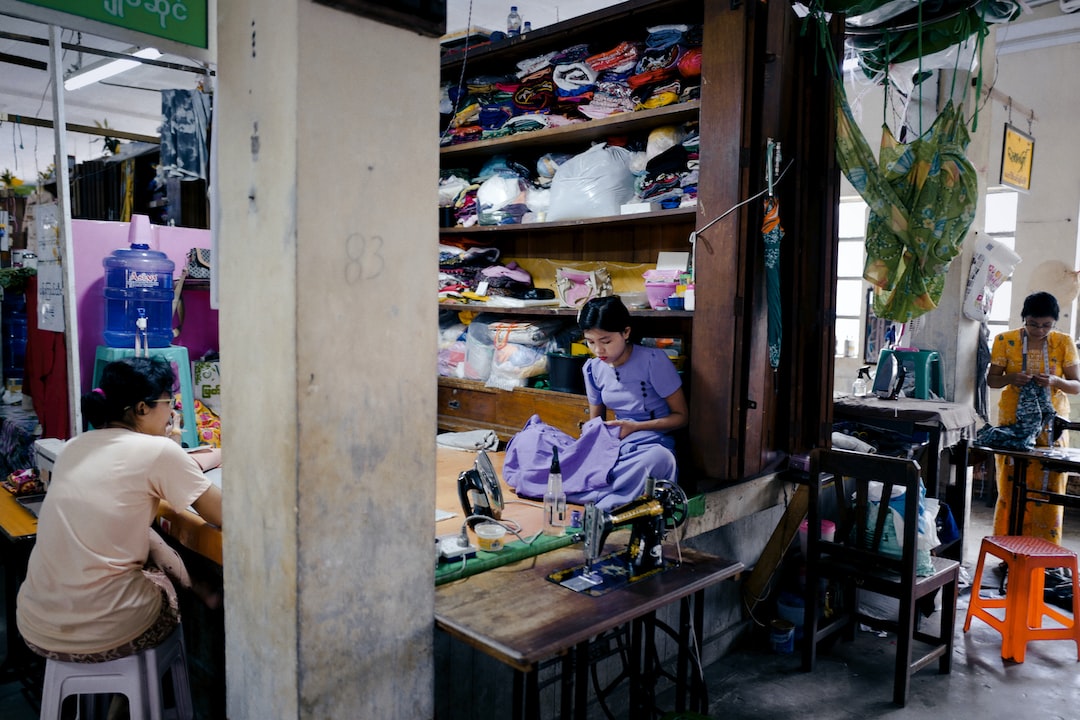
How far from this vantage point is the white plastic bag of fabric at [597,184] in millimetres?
3797

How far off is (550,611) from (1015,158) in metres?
5.32

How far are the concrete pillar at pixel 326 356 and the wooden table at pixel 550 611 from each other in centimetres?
16

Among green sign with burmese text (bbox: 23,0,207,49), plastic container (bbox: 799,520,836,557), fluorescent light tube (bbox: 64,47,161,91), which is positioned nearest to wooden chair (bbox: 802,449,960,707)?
plastic container (bbox: 799,520,836,557)

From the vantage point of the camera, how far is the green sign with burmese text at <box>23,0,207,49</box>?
7.86 ft

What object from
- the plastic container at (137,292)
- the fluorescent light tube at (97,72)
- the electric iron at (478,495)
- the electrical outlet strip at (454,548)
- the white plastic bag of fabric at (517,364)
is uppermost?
the fluorescent light tube at (97,72)

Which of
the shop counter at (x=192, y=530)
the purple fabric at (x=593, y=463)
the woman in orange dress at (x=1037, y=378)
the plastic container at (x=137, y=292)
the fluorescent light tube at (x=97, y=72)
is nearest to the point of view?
the shop counter at (x=192, y=530)

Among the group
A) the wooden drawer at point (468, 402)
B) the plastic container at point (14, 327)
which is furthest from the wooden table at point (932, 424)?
the plastic container at point (14, 327)

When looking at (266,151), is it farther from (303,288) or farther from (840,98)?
(840,98)

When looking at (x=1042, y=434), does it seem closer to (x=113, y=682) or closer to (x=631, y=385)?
(x=631, y=385)

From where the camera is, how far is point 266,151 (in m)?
1.67

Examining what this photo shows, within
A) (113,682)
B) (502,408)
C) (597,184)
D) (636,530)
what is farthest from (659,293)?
(113,682)

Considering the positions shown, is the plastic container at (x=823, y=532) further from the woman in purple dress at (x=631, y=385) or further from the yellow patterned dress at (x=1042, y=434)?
the yellow patterned dress at (x=1042, y=434)

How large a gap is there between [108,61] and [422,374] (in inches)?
278

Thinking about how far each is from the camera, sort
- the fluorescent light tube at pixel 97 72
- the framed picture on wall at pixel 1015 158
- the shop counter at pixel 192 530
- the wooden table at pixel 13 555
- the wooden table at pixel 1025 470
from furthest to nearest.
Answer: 1. the fluorescent light tube at pixel 97 72
2. the framed picture on wall at pixel 1015 158
3. the wooden table at pixel 1025 470
4. the wooden table at pixel 13 555
5. the shop counter at pixel 192 530
